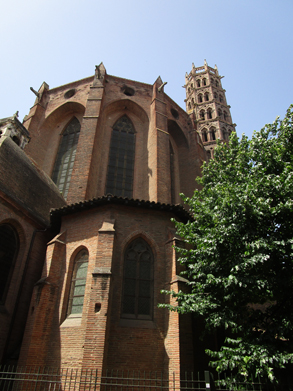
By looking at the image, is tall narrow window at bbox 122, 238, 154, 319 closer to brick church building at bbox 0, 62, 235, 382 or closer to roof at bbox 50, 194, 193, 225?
brick church building at bbox 0, 62, 235, 382

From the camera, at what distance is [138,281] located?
9.84 metres

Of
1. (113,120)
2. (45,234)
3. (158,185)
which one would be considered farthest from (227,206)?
(113,120)

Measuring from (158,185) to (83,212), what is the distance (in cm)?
475

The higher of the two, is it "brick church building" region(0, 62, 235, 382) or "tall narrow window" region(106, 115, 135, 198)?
"tall narrow window" region(106, 115, 135, 198)

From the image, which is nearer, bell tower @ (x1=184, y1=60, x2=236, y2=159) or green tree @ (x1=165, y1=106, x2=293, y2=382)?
green tree @ (x1=165, y1=106, x2=293, y2=382)

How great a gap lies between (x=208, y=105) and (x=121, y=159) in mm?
20225

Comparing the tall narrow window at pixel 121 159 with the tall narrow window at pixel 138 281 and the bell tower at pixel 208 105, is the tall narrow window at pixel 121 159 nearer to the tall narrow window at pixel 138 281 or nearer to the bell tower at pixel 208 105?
the tall narrow window at pixel 138 281

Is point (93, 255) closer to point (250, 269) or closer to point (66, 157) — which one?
point (250, 269)

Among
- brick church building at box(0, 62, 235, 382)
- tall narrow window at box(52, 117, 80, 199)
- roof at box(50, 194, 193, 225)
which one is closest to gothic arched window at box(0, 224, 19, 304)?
brick church building at box(0, 62, 235, 382)

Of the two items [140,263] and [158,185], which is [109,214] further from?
[158,185]

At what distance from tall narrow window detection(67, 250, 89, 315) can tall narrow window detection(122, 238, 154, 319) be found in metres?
1.40

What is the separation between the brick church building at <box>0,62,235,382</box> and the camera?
856 centimetres

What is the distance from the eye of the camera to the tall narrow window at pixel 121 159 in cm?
1572

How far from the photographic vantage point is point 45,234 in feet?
39.8
